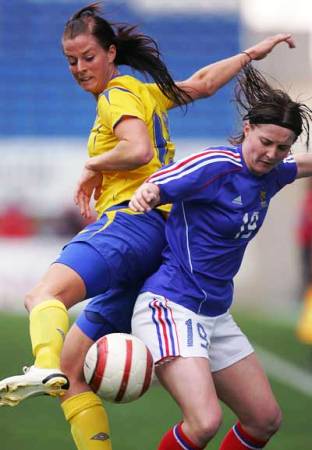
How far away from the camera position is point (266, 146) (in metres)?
4.98

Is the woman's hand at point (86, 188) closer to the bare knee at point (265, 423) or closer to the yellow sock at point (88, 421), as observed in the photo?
the yellow sock at point (88, 421)

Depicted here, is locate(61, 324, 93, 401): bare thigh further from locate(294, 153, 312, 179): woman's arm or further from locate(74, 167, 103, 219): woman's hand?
locate(294, 153, 312, 179): woman's arm

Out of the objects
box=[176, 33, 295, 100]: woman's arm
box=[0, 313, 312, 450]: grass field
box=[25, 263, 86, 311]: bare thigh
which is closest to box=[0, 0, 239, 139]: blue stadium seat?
box=[0, 313, 312, 450]: grass field

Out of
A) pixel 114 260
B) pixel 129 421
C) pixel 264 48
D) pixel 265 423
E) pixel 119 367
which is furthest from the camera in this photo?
pixel 129 421

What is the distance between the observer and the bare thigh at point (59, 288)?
4.99 metres

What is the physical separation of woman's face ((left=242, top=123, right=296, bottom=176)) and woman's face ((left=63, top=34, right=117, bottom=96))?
84cm

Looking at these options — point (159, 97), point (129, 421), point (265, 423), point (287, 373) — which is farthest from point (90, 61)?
point (287, 373)

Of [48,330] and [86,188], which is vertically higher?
Result: [86,188]

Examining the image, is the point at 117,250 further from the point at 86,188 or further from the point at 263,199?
the point at 263,199

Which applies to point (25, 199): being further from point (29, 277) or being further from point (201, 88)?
point (201, 88)

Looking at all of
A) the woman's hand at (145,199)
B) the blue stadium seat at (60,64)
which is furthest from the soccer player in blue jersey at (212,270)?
the blue stadium seat at (60,64)

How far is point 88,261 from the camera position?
16.8ft

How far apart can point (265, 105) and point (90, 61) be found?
887 mm

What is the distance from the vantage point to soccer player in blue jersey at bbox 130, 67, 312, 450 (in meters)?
4.90
